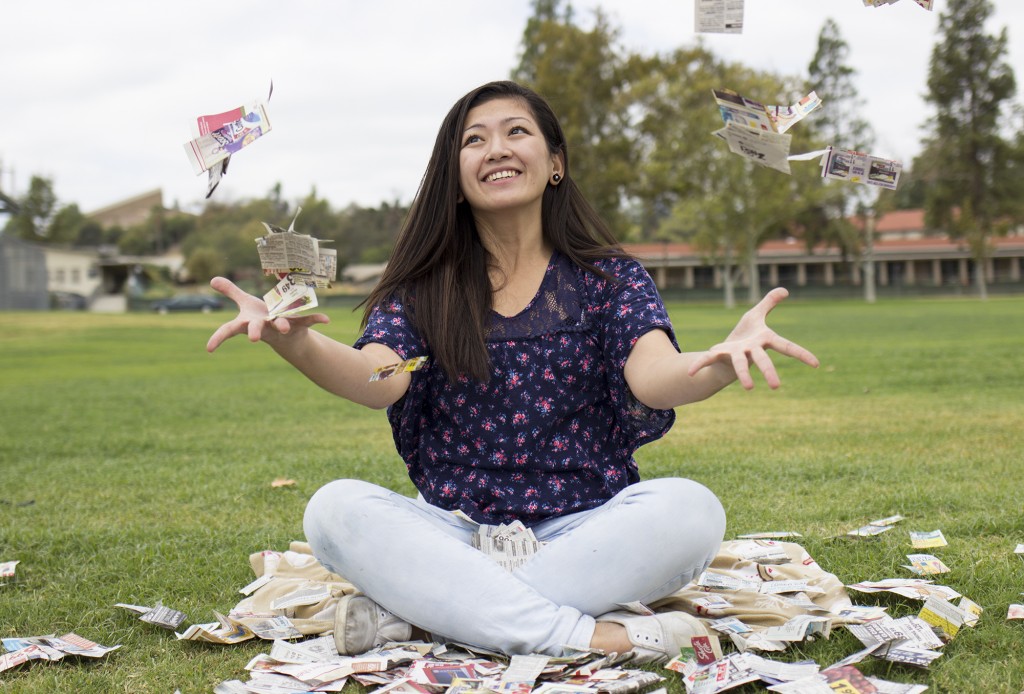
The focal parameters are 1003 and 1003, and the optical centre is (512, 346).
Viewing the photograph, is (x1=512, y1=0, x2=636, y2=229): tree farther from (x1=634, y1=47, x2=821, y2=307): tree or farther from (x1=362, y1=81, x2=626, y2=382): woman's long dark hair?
(x1=362, y1=81, x2=626, y2=382): woman's long dark hair

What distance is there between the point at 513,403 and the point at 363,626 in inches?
26.9

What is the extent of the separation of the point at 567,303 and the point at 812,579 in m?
1.01

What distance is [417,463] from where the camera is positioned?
2832mm

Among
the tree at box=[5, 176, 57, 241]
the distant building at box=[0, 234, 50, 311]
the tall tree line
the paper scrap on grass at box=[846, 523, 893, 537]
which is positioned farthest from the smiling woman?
the tree at box=[5, 176, 57, 241]

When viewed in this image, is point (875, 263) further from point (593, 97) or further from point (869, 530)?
point (869, 530)

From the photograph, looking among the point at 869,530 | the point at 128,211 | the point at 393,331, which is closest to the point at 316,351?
the point at 393,331

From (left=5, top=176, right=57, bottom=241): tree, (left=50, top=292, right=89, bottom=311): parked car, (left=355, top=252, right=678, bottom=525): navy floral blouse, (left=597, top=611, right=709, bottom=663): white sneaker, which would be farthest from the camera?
(left=5, top=176, right=57, bottom=241): tree

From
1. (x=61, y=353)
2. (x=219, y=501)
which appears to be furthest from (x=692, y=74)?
(x=219, y=501)

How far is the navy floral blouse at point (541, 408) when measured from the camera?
2613mm

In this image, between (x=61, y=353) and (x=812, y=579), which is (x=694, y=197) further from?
(x=812, y=579)

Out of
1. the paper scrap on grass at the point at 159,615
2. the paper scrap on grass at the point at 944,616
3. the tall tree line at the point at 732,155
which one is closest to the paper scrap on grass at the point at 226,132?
the paper scrap on grass at the point at 159,615

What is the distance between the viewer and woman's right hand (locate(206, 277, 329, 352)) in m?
2.07

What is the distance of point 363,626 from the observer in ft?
7.73

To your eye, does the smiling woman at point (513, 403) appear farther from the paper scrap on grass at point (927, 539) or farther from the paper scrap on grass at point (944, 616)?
the paper scrap on grass at point (927, 539)
